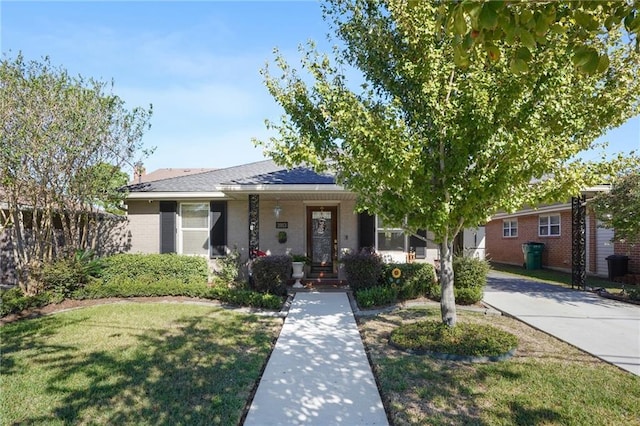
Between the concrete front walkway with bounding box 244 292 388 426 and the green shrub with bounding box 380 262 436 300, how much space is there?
2.87m

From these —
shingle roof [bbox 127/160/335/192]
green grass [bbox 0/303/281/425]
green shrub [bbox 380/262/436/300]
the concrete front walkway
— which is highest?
shingle roof [bbox 127/160/335/192]

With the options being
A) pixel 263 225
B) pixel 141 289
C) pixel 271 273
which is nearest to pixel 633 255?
pixel 271 273

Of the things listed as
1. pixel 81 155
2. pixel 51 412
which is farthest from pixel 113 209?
pixel 51 412

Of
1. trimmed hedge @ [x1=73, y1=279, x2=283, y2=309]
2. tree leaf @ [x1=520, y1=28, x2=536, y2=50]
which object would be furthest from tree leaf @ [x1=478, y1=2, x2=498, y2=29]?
trimmed hedge @ [x1=73, y1=279, x2=283, y2=309]

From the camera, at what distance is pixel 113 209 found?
431 inches

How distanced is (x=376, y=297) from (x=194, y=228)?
21.2 ft

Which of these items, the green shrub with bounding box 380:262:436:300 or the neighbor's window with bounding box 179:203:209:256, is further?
the neighbor's window with bounding box 179:203:209:256

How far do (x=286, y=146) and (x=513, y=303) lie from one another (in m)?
7.25

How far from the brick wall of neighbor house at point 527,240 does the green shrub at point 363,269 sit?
925cm

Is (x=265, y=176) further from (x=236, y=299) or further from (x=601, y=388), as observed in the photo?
(x=601, y=388)

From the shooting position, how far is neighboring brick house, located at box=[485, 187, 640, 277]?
1475cm

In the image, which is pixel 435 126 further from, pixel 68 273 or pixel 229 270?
pixel 68 273

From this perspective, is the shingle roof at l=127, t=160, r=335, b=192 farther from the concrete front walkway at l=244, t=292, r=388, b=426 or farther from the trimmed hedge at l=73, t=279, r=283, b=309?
the concrete front walkway at l=244, t=292, r=388, b=426

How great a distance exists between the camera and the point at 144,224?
12.1 m
